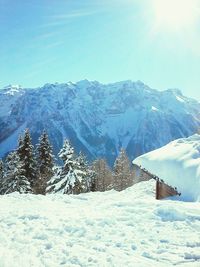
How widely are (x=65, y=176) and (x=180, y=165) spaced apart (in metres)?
20.3

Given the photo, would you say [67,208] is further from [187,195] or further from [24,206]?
[187,195]

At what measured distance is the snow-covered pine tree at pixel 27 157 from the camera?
156 ft

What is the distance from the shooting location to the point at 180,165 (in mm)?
19797

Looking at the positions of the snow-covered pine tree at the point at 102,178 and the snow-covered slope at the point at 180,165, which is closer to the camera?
the snow-covered slope at the point at 180,165

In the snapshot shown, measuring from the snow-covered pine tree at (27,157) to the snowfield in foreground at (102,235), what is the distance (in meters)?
31.0

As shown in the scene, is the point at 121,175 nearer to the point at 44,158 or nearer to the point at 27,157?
the point at 44,158

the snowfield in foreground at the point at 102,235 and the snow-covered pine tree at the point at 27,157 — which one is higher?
the snow-covered pine tree at the point at 27,157

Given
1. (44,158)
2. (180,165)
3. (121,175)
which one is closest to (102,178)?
(121,175)

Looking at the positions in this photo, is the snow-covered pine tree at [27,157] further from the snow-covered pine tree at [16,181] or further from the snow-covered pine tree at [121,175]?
the snow-covered pine tree at [121,175]

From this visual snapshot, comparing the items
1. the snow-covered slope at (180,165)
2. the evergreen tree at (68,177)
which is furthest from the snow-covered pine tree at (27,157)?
the snow-covered slope at (180,165)

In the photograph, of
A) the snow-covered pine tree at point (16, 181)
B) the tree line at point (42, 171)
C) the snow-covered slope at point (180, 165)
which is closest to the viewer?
the snow-covered slope at point (180, 165)

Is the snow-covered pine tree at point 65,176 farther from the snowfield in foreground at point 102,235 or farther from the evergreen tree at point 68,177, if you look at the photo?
the snowfield in foreground at point 102,235

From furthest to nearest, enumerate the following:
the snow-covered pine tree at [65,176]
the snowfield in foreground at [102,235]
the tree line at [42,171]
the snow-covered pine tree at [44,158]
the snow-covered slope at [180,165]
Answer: the snow-covered pine tree at [44,158] → the tree line at [42,171] → the snow-covered pine tree at [65,176] → the snow-covered slope at [180,165] → the snowfield in foreground at [102,235]

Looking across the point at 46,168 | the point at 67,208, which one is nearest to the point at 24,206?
the point at 67,208
